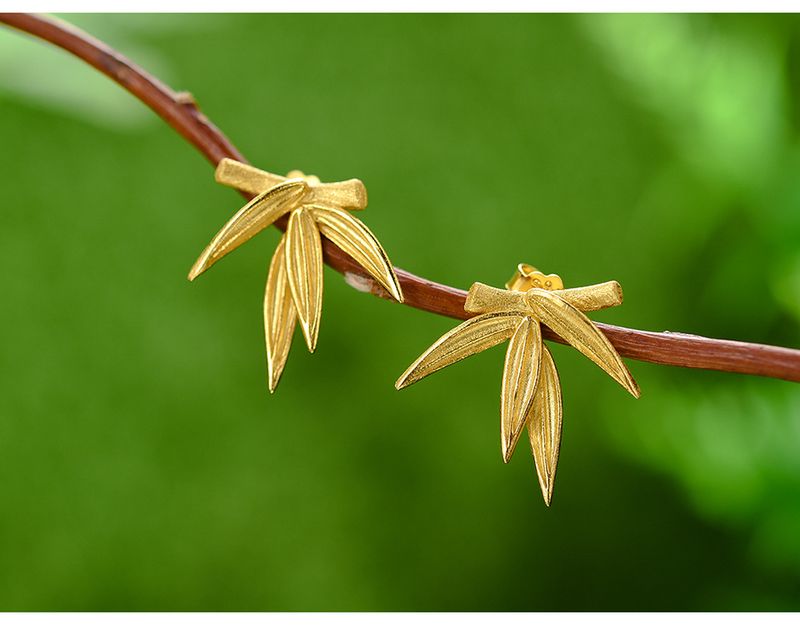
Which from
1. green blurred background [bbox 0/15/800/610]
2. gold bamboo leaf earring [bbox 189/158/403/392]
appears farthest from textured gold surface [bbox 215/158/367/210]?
green blurred background [bbox 0/15/800/610]

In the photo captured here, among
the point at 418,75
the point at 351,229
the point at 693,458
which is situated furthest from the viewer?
the point at 418,75

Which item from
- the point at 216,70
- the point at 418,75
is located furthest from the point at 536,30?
the point at 216,70

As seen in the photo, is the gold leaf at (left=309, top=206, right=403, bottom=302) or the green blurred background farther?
the green blurred background

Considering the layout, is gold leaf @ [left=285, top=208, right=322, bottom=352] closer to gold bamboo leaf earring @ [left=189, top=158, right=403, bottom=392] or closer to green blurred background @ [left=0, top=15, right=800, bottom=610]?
gold bamboo leaf earring @ [left=189, top=158, right=403, bottom=392]

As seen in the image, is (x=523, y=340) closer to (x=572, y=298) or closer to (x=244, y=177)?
(x=572, y=298)

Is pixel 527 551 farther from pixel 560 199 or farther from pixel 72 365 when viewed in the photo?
Answer: pixel 72 365

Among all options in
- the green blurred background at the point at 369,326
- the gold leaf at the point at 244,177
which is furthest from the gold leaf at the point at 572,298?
the green blurred background at the point at 369,326
